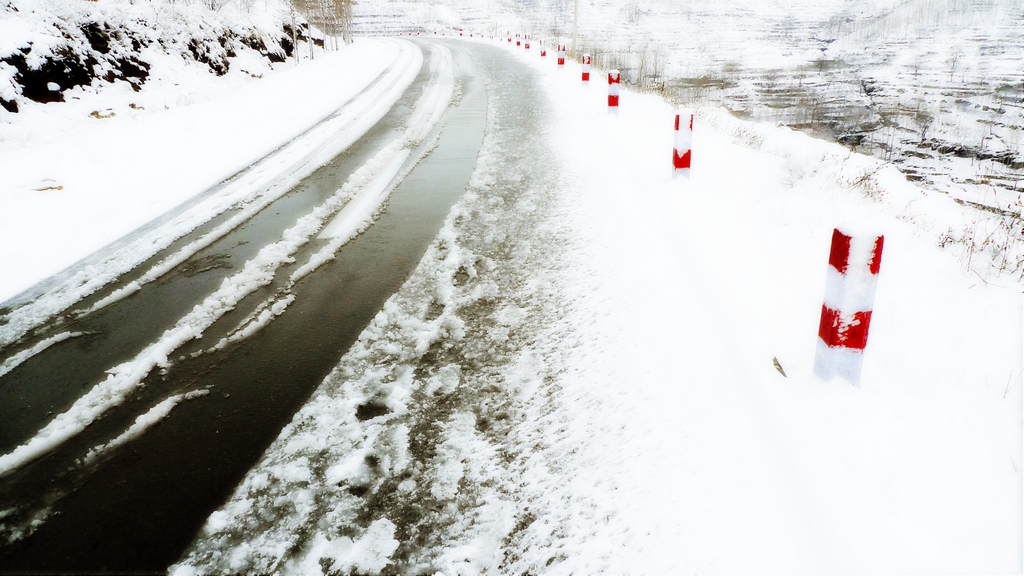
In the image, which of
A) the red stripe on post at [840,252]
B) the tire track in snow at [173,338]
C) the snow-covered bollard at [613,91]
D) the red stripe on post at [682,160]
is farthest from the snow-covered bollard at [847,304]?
the snow-covered bollard at [613,91]

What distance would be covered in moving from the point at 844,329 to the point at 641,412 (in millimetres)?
1031

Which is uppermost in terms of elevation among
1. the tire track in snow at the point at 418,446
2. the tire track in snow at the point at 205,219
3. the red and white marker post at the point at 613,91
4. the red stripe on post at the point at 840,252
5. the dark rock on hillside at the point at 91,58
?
the dark rock on hillside at the point at 91,58

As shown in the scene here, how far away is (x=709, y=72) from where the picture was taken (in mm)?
39844

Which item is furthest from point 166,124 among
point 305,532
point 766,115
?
point 766,115

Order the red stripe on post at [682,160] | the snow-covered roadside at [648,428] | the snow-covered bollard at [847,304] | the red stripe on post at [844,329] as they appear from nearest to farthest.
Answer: the snow-covered roadside at [648,428], the snow-covered bollard at [847,304], the red stripe on post at [844,329], the red stripe on post at [682,160]

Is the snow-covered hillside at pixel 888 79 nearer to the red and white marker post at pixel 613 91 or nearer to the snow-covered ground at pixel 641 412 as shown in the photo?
the snow-covered ground at pixel 641 412

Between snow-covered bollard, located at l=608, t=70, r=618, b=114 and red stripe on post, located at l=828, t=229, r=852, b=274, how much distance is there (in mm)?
8461

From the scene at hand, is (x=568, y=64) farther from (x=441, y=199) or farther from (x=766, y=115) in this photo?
(x=441, y=199)

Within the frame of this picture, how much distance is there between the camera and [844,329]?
2570 mm

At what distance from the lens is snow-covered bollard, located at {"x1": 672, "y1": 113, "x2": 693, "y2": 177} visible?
6.02 m

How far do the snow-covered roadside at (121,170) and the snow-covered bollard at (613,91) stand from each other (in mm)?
4643

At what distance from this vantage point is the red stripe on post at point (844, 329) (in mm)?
2531

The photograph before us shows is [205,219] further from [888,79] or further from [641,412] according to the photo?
[888,79]

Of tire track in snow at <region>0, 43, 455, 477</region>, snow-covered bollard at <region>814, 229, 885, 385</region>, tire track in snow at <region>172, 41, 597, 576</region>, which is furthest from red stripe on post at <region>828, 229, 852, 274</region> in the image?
tire track in snow at <region>0, 43, 455, 477</region>
